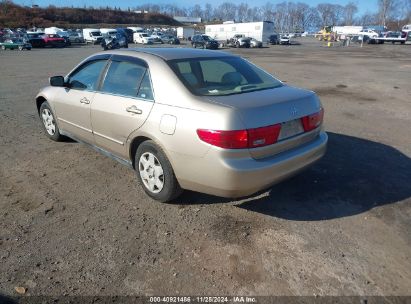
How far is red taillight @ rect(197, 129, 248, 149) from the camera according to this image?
3094mm

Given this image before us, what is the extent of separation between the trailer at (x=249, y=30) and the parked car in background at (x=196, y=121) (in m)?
50.2

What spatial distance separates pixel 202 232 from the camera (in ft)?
11.3

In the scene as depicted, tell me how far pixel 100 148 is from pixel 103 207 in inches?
40.6

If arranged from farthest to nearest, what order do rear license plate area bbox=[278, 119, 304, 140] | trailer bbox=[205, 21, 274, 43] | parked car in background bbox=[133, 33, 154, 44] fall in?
parked car in background bbox=[133, 33, 154, 44] → trailer bbox=[205, 21, 274, 43] → rear license plate area bbox=[278, 119, 304, 140]

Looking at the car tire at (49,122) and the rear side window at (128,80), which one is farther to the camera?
the car tire at (49,122)

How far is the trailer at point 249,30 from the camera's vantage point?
51500mm

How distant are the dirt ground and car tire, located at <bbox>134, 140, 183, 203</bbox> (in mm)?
158

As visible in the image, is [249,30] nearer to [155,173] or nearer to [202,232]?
[155,173]

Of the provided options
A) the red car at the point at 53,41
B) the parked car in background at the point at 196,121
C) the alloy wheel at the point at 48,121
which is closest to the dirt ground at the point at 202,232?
the parked car in background at the point at 196,121

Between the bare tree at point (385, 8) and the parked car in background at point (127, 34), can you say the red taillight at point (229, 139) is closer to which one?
the parked car in background at point (127, 34)

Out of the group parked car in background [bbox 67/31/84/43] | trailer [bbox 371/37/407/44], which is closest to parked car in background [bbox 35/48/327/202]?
trailer [bbox 371/37/407/44]

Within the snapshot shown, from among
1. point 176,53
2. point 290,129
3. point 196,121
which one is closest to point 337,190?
point 290,129

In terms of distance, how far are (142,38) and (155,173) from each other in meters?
54.7

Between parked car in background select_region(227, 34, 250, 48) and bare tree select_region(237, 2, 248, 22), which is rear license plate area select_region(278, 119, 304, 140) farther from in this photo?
bare tree select_region(237, 2, 248, 22)
